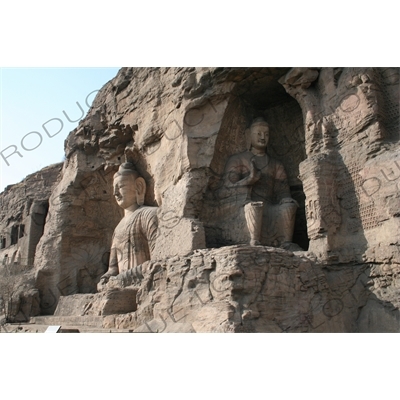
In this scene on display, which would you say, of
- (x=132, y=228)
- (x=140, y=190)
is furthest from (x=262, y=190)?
(x=140, y=190)

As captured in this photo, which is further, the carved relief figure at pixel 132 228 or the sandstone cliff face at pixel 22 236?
the sandstone cliff face at pixel 22 236

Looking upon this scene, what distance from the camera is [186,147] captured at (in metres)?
7.14

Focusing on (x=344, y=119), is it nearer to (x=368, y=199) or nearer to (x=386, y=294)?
(x=368, y=199)

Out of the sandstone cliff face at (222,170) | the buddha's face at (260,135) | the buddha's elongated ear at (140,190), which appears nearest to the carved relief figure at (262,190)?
the buddha's face at (260,135)

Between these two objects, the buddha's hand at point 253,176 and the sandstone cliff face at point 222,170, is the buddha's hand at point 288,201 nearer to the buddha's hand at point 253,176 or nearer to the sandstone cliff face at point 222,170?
the sandstone cliff face at point 222,170

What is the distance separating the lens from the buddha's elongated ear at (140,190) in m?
8.62

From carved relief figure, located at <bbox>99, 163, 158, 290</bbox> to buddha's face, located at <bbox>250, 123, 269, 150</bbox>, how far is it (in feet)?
6.42

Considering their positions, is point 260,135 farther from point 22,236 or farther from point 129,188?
point 22,236

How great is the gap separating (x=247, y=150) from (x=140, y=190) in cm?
219

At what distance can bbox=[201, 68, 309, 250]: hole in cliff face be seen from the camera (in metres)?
6.93

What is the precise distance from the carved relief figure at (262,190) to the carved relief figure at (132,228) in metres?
1.61

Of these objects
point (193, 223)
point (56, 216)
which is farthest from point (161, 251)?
point (56, 216)

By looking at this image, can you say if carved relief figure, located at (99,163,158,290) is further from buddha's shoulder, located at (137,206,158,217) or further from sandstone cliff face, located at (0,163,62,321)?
sandstone cliff face, located at (0,163,62,321)

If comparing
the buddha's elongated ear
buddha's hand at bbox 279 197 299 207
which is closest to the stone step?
the buddha's elongated ear
